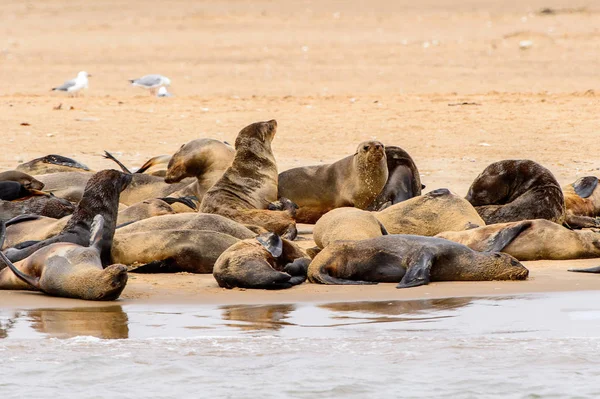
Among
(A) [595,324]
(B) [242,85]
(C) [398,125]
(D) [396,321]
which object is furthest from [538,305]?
(B) [242,85]

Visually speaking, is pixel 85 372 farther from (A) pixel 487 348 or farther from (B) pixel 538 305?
(B) pixel 538 305

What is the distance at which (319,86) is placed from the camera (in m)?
19.0

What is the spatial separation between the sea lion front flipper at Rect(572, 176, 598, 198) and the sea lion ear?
3148mm

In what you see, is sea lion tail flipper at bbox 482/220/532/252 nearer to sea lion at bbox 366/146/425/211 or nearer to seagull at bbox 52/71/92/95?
sea lion at bbox 366/146/425/211

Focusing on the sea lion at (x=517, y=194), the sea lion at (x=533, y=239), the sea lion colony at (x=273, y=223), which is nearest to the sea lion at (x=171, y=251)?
the sea lion colony at (x=273, y=223)

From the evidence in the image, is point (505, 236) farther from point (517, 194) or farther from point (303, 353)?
point (303, 353)

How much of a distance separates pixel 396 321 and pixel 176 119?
9082 millimetres

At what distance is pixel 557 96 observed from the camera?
16359 mm

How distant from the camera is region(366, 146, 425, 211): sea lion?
9312 mm

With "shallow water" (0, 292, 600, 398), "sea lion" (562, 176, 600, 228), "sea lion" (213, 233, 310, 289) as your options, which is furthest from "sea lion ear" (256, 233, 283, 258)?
"sea lion" (562, 176, 600, 228)

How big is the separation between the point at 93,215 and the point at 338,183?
2.72m

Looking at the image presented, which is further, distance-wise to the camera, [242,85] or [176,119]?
[242,85]

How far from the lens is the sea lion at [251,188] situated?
8617 mm

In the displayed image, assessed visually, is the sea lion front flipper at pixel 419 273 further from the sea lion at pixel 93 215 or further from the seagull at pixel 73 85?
the seagull at pixel 73 85
